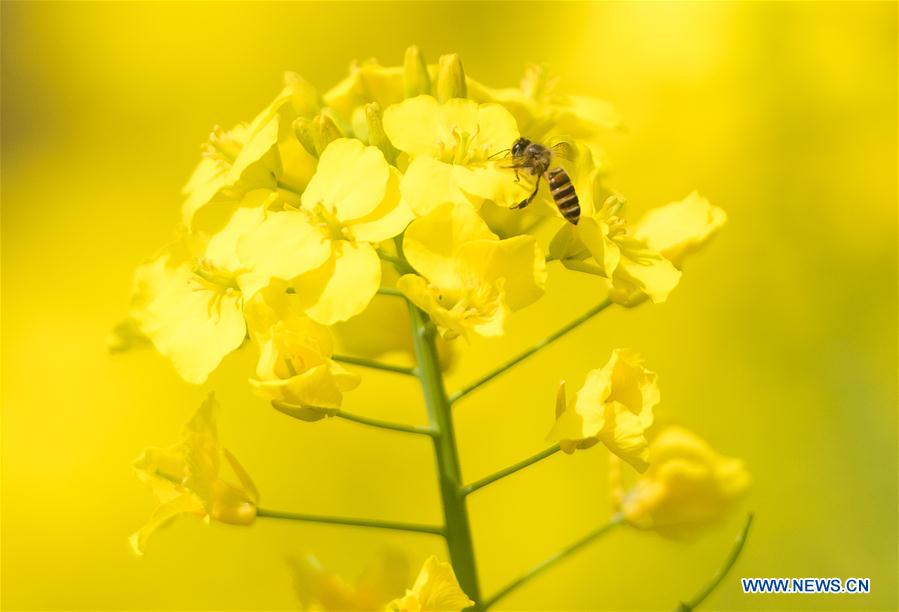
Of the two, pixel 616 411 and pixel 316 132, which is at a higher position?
pixel 316 132

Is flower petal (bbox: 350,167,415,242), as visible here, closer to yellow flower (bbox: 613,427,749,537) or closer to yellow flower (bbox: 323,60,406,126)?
yellow flower (bbox: 323,60,406,126)

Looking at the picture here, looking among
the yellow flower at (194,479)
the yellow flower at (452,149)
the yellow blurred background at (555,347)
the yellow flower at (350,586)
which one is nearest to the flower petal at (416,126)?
the yellow flower at (452,149)

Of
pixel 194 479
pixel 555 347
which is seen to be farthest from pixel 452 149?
pixel 555 347

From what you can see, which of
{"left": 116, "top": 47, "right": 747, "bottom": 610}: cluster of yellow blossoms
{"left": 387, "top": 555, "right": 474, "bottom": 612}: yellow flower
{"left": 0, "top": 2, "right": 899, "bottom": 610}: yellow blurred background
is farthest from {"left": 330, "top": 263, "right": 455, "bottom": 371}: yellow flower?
{"left": 0, "top": 2, "right": 899, "bottom": 610}: yellow blurred background

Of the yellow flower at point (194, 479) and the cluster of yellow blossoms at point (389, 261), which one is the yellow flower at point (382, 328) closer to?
the cluster of yellow blossoms at point (389, 261)

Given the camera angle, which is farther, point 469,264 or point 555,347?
point 555,347

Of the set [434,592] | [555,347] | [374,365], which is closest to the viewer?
[434,592]

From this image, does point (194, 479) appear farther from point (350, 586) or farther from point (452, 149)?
point (452, 149)

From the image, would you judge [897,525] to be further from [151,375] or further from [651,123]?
[151,375]
